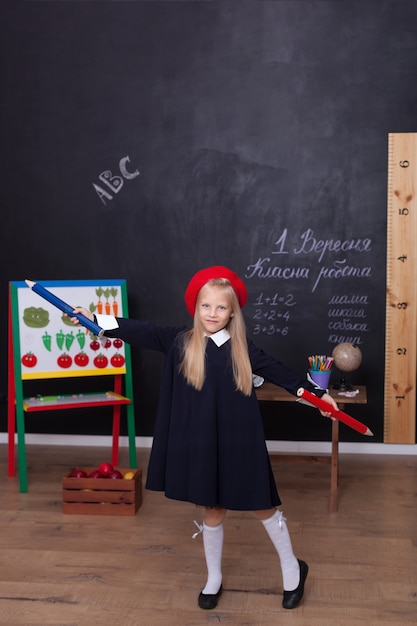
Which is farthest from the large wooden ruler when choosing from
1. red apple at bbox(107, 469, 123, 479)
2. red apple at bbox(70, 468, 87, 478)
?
red apple at bbox(70, 468, 87, 478)

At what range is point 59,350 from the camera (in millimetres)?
4336

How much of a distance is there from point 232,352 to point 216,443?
32 centimetres

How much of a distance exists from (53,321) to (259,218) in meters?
1.41

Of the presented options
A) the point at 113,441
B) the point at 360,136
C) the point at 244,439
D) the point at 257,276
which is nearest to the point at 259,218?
the point at 257,276

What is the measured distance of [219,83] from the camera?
185 inches

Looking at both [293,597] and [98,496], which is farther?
[98,496]

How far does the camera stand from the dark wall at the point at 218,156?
4625 millimetres

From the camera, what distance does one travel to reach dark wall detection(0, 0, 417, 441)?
4625 mm

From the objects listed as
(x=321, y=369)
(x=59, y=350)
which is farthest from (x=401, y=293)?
(x=59, y=350)

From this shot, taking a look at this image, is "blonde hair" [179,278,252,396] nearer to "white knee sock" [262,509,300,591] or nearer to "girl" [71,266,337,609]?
"girl" [71,266,337,609]

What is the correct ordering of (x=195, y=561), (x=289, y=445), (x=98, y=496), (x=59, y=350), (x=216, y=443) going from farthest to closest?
(x=289, y=445) → (x=59, y=350) → (x=98, y=496) → (x=195, y=561) → (x=216, y=443)

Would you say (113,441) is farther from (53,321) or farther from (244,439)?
(244,439)

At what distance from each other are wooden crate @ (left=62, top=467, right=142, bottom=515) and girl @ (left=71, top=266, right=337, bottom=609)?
3.33 ft

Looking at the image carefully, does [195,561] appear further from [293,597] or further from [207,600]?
[293,597]
